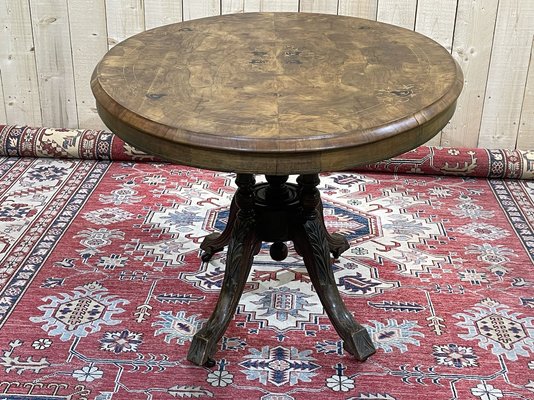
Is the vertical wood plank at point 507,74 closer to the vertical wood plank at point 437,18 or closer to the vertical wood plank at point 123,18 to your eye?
the vertical wood plank at point 437,18

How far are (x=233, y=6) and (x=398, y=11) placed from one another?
0.67m

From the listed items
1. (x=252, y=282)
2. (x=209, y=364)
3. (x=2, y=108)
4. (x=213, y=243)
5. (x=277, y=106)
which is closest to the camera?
(x=277, y=106)

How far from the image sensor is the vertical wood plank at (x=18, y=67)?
315 cm

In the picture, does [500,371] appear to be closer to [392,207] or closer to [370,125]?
[370,125]

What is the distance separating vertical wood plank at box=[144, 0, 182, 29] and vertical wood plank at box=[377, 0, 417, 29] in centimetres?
82

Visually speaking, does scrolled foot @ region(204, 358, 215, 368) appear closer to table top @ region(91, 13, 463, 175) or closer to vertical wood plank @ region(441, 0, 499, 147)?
table top @ region(91, 13, 463, 175)

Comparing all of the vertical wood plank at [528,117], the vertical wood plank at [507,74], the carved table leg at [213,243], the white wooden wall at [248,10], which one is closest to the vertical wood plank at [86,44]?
the white wooden wall at [248,10]

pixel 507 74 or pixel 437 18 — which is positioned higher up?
pixel 437 18

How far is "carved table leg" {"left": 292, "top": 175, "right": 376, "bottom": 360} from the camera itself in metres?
1.96

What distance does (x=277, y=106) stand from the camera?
1635 millimetres

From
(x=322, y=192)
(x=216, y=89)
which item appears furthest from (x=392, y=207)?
(x=216, y=89)

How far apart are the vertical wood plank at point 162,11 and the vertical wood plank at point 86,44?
186 mm

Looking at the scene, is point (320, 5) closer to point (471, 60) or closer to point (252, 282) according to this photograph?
point (471, 60)

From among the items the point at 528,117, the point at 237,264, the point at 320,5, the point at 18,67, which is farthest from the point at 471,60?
the point at 18,67
